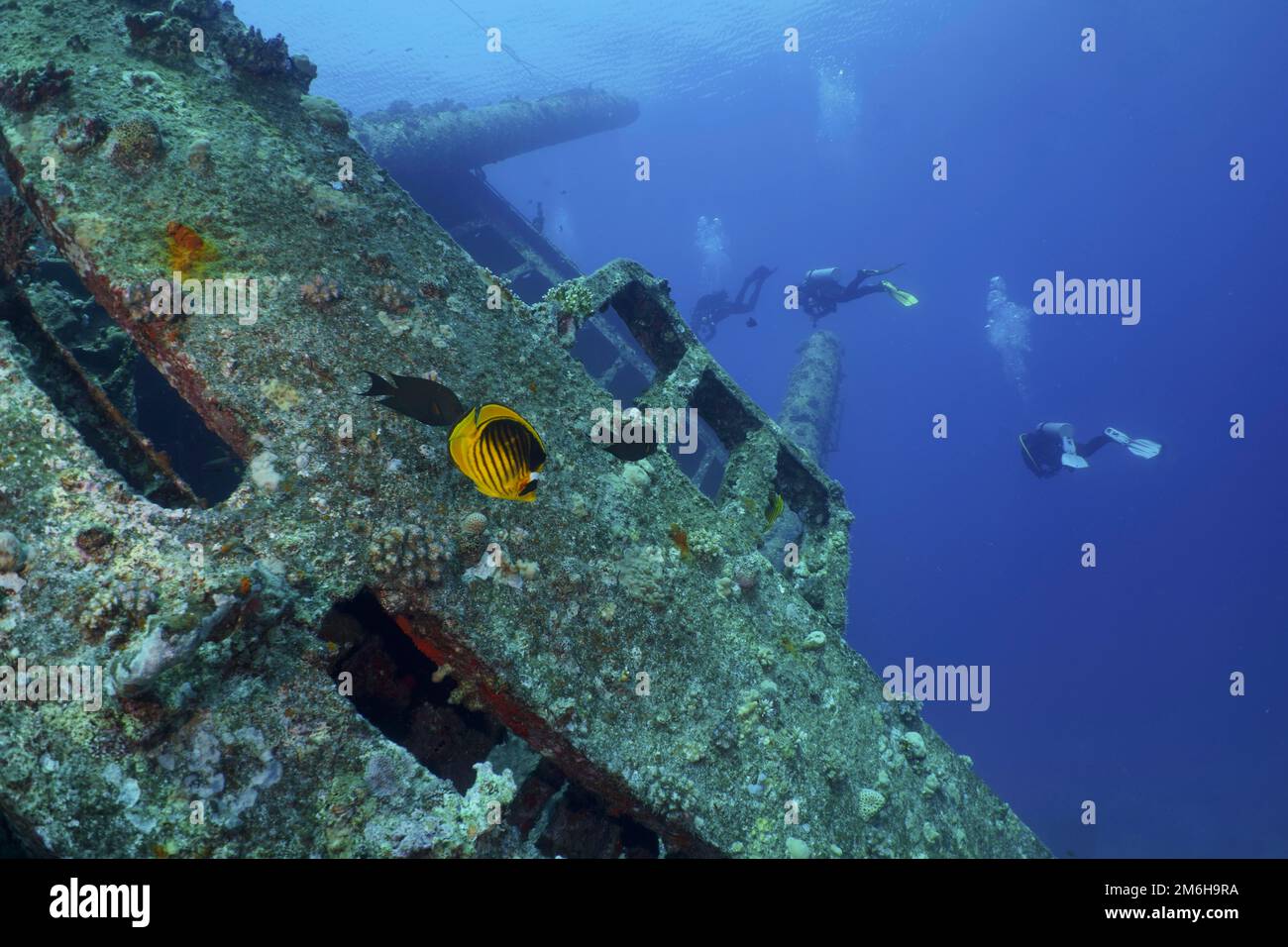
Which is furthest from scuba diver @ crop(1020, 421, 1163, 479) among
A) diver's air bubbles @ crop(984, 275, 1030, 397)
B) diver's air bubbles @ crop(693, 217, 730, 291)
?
diver's air bubbles @ crop(693, 217, 730, 291)

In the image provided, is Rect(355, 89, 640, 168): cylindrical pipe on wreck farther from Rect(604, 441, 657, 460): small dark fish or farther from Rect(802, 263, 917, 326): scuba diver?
Rect(604, 441, 657, 460): small dark fish

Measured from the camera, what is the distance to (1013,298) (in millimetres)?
132750

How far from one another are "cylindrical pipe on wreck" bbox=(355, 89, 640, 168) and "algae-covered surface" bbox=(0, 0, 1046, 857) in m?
10.6

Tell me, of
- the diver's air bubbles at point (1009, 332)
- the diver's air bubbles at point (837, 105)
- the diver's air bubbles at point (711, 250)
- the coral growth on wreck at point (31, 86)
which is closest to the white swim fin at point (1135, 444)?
the coral growth on wreck at point (31, 86)

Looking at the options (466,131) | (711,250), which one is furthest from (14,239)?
(711,250)

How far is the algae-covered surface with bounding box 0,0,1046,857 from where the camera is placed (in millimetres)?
1880

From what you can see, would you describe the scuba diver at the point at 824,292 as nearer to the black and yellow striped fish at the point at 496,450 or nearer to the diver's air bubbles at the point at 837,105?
the black and yellow striped fish at the point at 496,450

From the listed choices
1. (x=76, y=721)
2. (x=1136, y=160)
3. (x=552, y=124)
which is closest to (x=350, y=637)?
(x=76, y=721)

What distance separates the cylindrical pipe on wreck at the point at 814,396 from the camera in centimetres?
1727

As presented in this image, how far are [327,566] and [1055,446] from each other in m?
22.2

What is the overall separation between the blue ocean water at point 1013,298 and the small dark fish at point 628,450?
109 feet

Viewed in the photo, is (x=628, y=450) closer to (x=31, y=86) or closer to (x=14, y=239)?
(x=14, y=239)

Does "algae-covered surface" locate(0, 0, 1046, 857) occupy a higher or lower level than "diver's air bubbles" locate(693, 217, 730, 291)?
lower
